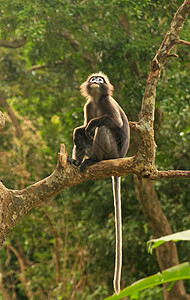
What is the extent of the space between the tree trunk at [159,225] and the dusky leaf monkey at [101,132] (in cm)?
219

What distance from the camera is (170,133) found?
6.57 metres

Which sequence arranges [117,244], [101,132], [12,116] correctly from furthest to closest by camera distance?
[12,116] < [101,132] < [117,244]

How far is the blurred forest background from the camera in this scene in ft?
18.1

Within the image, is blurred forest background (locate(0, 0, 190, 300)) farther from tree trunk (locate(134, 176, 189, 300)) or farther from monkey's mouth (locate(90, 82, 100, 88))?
monkey's mouth (locate(90, 82, 100, 88))

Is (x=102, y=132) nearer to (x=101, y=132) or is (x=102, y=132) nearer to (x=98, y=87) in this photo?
(x=101, y=132)

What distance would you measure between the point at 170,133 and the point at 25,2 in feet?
8.58

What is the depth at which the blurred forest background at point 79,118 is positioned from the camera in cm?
553

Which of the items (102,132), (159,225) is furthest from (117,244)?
(159,225)

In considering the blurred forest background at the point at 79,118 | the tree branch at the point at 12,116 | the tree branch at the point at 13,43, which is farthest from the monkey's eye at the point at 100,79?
the tree branch at the point at 13,43

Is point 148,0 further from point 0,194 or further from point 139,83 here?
point 0,194

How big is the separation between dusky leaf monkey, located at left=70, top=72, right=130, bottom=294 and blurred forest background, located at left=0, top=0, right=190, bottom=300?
4.98 ft

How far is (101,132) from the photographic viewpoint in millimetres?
3625

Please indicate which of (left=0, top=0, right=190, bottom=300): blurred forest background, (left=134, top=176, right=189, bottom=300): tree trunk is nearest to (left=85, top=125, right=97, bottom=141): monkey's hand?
(left=0, top=0, right=190, bottom=300): blurred forest background

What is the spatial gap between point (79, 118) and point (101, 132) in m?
2.47
